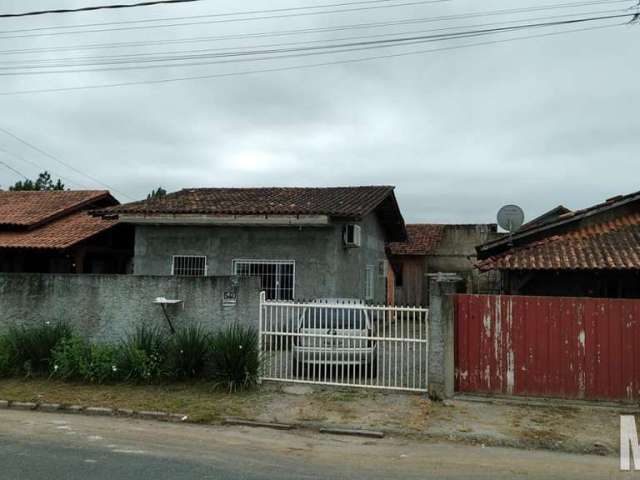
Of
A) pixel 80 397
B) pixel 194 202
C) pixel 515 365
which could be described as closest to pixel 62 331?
pixel 80 397

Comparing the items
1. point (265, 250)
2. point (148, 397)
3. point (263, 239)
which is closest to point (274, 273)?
point (265, 250)

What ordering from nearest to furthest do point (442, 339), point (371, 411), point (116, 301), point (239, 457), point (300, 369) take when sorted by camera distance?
1. point (239, 457)
2. point (371, 411)
3. point (442, 339)
4. point (300, 369)
5. point (116, 301)

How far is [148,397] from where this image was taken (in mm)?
8977

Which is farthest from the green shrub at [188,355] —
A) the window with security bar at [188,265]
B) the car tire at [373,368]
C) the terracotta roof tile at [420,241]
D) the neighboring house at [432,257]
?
the neighboring house at [432,257]

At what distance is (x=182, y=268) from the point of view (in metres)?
16.1

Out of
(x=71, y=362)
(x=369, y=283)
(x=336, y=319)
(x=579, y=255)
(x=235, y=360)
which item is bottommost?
(x=71, y=362)

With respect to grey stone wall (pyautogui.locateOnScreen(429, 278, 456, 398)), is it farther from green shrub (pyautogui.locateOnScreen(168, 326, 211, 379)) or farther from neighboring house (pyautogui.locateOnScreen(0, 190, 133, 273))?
neighboring house (pyautogui.locateOnScreen(0, 190, 133, 273))

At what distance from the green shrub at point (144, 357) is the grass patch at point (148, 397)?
0.20 meters

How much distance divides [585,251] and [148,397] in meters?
9.85

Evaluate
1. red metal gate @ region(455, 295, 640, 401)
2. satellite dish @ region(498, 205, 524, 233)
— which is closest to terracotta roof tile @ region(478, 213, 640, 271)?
satellite dish @ region(498, 205, 524, 233)

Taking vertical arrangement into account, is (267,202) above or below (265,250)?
above

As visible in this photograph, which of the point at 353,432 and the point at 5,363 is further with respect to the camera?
the point at 5,363

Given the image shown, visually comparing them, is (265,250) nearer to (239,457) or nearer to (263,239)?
(263,239)

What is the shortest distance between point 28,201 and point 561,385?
66.6ft
